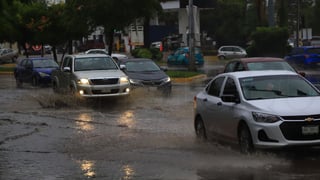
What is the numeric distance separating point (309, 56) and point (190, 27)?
9.76 m

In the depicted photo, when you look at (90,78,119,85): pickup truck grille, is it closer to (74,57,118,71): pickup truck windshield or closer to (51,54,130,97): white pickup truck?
(51,54,130,97): white pickup truck

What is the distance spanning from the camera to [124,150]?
12141mm

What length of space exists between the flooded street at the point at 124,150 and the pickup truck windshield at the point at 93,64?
2.06 meters

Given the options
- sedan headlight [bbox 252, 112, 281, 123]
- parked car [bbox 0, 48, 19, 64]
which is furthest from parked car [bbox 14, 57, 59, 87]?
parked car [bbox 0, 48, 19, 64]

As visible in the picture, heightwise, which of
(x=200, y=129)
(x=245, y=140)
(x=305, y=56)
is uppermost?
(x=245, y=140)

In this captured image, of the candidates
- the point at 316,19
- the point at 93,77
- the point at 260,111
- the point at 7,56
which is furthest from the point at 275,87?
the point at 316,19

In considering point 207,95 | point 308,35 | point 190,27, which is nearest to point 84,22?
point 190,27

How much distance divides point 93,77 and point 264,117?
1119 cm

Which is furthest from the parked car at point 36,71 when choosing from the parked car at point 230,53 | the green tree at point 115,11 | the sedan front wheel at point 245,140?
the parked car at point 230,53

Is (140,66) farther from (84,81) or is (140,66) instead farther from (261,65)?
(261,65)

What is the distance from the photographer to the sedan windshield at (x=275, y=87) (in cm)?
1125

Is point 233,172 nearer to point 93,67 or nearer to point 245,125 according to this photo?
point 245,125

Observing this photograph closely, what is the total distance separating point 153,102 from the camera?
21.7m

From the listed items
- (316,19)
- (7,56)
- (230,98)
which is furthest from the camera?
(316,19)
